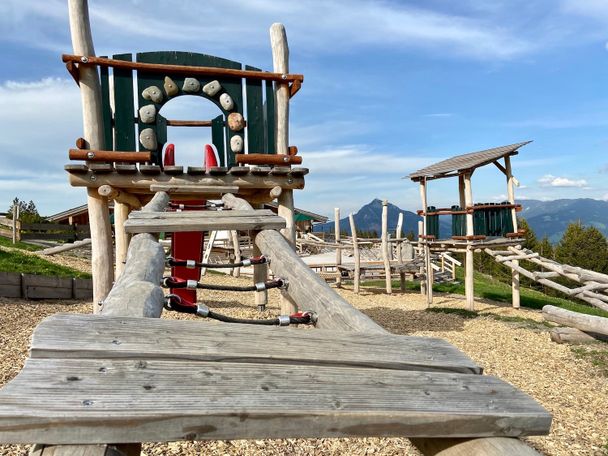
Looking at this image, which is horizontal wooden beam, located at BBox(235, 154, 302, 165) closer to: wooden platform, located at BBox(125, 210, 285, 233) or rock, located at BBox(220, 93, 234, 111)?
rock, located at BBox(220, 93, 234, 111)

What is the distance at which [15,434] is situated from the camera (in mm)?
979

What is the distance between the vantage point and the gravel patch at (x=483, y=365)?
3.57 metres

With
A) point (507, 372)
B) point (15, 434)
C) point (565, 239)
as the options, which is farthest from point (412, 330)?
point (565, 239)

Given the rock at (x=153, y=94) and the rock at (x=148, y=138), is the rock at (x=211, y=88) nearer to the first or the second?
the rock at (x=153, y=94)

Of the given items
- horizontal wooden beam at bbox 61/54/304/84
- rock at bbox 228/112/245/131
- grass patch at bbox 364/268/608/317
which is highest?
horizontal wooden beam at bbox 61/54/304/84

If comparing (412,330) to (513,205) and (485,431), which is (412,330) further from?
(485,431)

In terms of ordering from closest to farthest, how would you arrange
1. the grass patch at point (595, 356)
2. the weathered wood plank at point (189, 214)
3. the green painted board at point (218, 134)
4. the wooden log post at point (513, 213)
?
the weathered wood plank at point (189, 214) → the green painted board at point (218, 134) → the grass patch at point (595, 356) → the wooden log post at point (513, 213)

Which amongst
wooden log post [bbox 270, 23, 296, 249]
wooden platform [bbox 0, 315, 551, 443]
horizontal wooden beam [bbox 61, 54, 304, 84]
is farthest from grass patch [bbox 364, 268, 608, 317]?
wooden platform [bbox 0, 315, 551, 443]

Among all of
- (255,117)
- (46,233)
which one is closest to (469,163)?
(255,117)

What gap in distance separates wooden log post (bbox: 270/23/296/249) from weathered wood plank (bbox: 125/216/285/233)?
7.77 ft

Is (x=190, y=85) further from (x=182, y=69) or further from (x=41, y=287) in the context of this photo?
(x=41, y=287)

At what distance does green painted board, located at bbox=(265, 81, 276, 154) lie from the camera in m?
6.58

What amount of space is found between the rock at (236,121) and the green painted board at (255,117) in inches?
4.9

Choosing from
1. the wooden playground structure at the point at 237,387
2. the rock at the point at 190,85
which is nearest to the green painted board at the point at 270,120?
the rock at the point at 190,85
